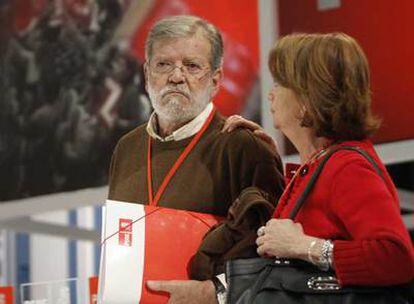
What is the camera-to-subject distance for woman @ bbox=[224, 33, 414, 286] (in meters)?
1.75

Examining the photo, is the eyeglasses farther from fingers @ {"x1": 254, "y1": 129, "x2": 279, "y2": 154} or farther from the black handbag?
the black handbag

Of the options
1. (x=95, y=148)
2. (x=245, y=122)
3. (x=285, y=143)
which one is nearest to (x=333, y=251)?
(x=245, y=122)

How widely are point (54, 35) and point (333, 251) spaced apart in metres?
2.74

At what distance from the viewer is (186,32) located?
230cm

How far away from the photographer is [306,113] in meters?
1.91

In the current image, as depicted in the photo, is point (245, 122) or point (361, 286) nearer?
point (361, 286)

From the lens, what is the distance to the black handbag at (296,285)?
69.9 inches

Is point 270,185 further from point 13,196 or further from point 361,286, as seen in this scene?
point 13,196

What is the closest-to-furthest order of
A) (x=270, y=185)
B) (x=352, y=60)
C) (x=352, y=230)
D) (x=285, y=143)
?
1. (x=352, y=230)
2. (x=352, y=60)
3. (x=270, y=185)
4. (x=285, y=143)

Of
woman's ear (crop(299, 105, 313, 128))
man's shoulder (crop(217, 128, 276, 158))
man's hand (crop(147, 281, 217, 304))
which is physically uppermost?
woman's ear (crop(299, 105, 313, 128))

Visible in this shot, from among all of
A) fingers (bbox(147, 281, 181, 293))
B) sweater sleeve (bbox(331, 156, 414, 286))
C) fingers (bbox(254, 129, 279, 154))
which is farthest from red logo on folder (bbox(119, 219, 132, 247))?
sweater sleeve (bbox(331, 156, 414, 286))

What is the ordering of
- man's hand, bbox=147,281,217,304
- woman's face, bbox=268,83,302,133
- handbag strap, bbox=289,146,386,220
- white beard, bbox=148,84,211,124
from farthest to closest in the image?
white beard, bbox=148,84,211,124, man's hand, bbox=147,281,217,304, woman's face, bbox=268,83,302,133, handbag strap, bbox=289,146,386,220

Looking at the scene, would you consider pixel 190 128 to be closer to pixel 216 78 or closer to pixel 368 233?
pixel 216 78

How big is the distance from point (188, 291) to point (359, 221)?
1.47ft
